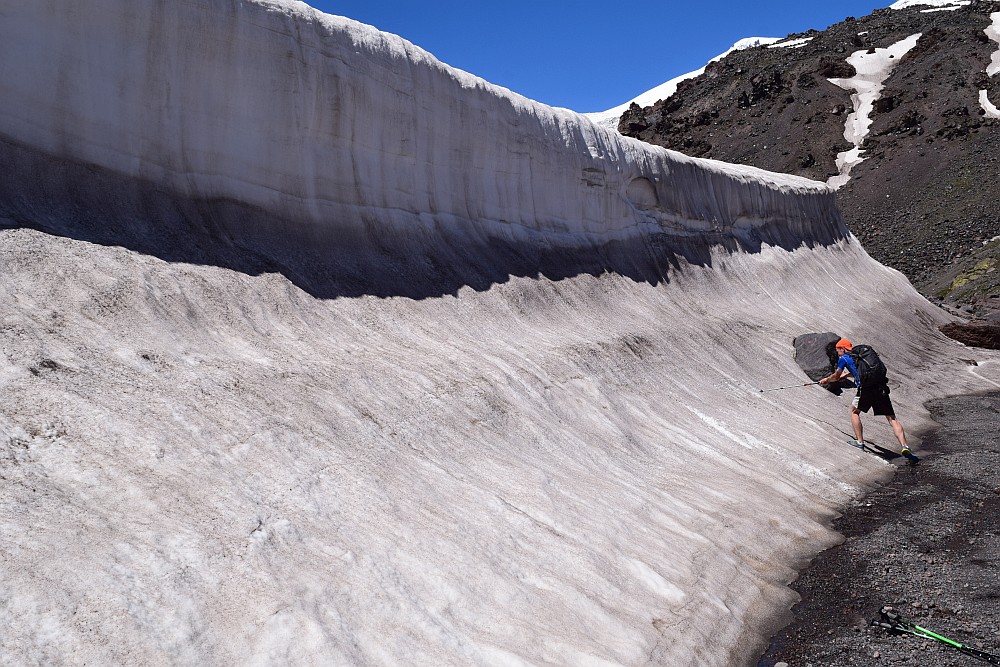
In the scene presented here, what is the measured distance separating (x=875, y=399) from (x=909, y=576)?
204 inches

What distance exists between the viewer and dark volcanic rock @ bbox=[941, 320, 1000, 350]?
2238 centimetres

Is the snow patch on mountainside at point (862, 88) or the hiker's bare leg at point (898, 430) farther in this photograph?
the snow patch on mountainside at point (862, 88)

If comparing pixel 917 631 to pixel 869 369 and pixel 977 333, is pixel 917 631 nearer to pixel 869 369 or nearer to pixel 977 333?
pixel 869 369

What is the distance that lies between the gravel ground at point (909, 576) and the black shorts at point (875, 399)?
105 centimetres

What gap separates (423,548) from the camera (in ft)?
17.3

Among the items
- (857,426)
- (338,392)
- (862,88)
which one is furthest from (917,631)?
(862,88)

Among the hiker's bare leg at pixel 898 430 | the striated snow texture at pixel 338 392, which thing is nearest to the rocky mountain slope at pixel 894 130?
the hiker's bare leg at pixel 898 430

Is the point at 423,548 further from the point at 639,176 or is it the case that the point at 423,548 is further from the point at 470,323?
the point at 639,176

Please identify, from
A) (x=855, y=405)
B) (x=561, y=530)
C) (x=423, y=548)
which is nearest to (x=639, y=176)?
(x=855, y=405)

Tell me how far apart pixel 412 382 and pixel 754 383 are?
299 inches

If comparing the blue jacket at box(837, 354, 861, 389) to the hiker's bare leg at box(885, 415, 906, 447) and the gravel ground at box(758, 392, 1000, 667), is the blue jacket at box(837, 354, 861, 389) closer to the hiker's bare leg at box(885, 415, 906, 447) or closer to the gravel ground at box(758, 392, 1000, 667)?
the hiker's bare leg at box(885, 415, 906, 447)

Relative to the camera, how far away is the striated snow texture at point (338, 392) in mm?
4289

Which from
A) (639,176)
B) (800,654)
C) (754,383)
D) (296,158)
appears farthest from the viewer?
(639,176)

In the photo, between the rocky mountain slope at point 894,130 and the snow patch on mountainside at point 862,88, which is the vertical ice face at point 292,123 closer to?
the rocky mountain slope at point 894,130
